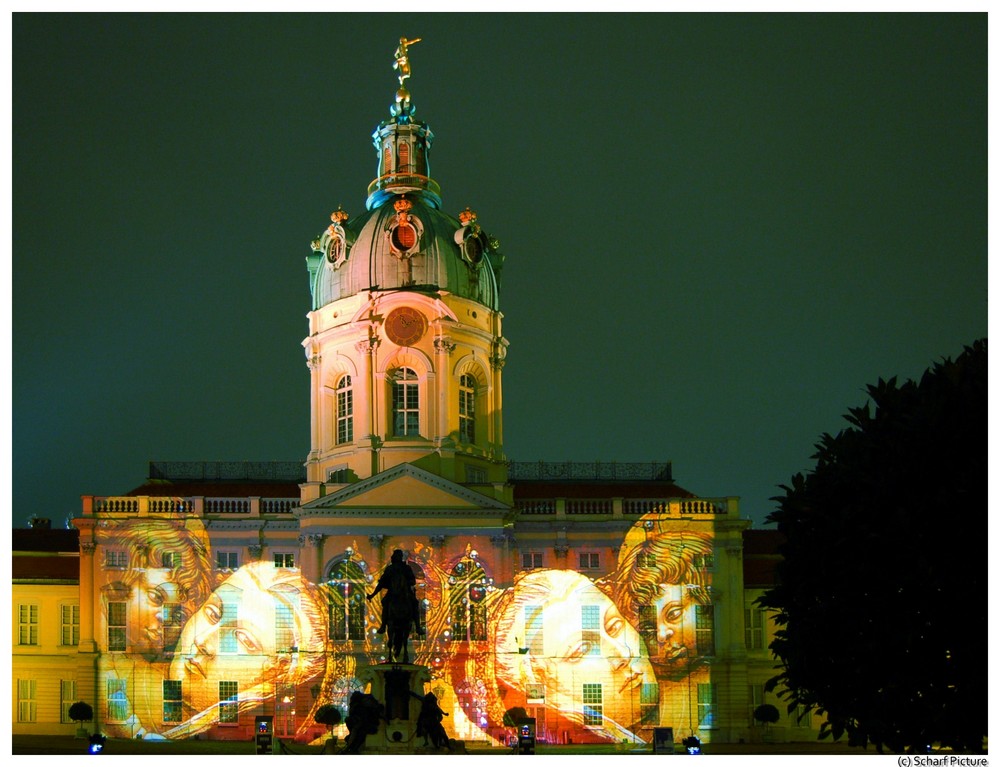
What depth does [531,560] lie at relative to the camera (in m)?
77.1

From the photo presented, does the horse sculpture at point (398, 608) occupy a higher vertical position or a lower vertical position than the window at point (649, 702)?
higher

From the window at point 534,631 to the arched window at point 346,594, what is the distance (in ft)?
22.8

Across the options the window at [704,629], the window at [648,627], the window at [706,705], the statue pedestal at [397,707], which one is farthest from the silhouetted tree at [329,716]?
the statue pedestal at [397,707]

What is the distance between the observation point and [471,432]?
81.2m

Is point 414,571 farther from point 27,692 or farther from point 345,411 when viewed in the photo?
point 27,692

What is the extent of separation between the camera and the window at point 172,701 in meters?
74.6

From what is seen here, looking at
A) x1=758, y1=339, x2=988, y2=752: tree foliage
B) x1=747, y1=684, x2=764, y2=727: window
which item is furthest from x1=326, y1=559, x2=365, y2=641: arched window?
x1=758, y1=339, x2=988, y2=752: tree foliage

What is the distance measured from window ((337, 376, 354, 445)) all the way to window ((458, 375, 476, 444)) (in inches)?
192

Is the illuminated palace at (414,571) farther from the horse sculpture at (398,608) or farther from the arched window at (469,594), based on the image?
the horse sculpture at (398,608)

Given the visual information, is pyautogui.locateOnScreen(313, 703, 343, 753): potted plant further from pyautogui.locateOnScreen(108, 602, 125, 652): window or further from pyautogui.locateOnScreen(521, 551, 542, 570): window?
pyautogui.locateOnScreen(521, 551, 542, 570): window

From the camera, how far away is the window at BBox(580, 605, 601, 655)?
75062 millimetres
